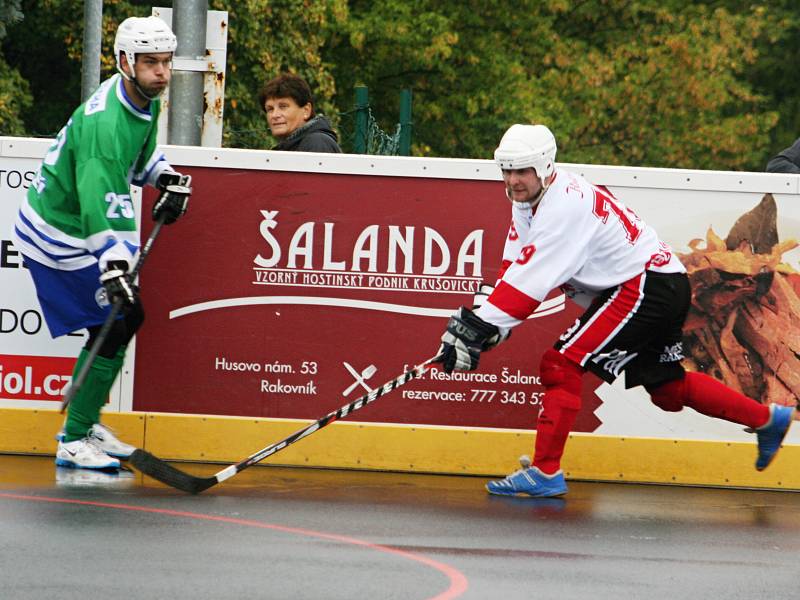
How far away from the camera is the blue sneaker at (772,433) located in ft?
23.6

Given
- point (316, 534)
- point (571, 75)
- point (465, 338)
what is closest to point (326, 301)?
point (465, 338)

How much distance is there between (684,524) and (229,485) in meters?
1.90

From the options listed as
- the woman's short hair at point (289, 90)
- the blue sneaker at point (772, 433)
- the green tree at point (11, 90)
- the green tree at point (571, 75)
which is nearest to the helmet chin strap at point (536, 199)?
the blue sneaker at point (772, 433)

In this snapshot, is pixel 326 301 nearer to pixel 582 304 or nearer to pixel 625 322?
pixel 582 304

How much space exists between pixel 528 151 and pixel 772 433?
5.37 ft

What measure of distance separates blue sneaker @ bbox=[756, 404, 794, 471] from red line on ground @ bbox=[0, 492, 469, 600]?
6.88ft

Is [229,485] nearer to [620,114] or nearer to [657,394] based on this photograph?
[657,394]

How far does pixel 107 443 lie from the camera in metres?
7.41

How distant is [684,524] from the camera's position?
6.66 m

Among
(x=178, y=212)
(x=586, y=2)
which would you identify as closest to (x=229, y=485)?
(x=178, y=212)

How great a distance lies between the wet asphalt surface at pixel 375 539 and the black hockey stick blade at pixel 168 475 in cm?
6

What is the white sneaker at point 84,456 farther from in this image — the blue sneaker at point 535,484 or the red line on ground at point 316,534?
the blue sneaker at point 535,484

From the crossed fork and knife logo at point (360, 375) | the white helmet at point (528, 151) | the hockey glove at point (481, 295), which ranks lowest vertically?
the crossed fork and knife logo at point (360, 375)

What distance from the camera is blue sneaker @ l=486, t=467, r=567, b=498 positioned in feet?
23.4
